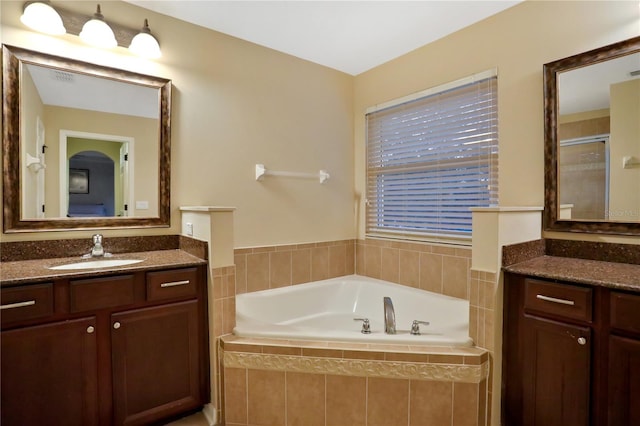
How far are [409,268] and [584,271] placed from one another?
4.12 feet

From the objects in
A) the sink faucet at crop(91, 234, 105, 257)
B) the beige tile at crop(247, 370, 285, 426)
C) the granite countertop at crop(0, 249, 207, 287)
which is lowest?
the beige tile at crop(247, 370, 285, 426)

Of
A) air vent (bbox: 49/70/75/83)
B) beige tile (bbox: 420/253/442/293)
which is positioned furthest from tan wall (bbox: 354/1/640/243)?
air vent (bbox: 49/70/75/83)

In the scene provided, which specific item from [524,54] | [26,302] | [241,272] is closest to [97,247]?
[26,302]

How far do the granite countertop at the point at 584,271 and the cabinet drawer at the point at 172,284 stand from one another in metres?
1.67

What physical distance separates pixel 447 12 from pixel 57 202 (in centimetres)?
269

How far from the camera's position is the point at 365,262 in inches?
123

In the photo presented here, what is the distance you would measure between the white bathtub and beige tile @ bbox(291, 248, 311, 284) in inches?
3.0

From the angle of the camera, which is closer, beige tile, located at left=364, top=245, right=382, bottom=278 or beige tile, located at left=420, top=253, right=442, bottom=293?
beige tile, located at left=420, top=253, right=442, bottom=293

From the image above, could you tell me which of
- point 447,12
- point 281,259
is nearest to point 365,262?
point 281,259

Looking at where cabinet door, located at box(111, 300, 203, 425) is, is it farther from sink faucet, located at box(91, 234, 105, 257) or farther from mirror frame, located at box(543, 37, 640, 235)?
mirror frame, located at box(543, 37, 640, 235)

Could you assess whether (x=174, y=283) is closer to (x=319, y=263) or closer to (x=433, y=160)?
(x=319, y=263)

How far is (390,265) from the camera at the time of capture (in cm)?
288

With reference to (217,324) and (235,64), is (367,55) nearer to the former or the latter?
(235,64)

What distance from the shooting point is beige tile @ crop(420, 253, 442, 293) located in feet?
8.28
